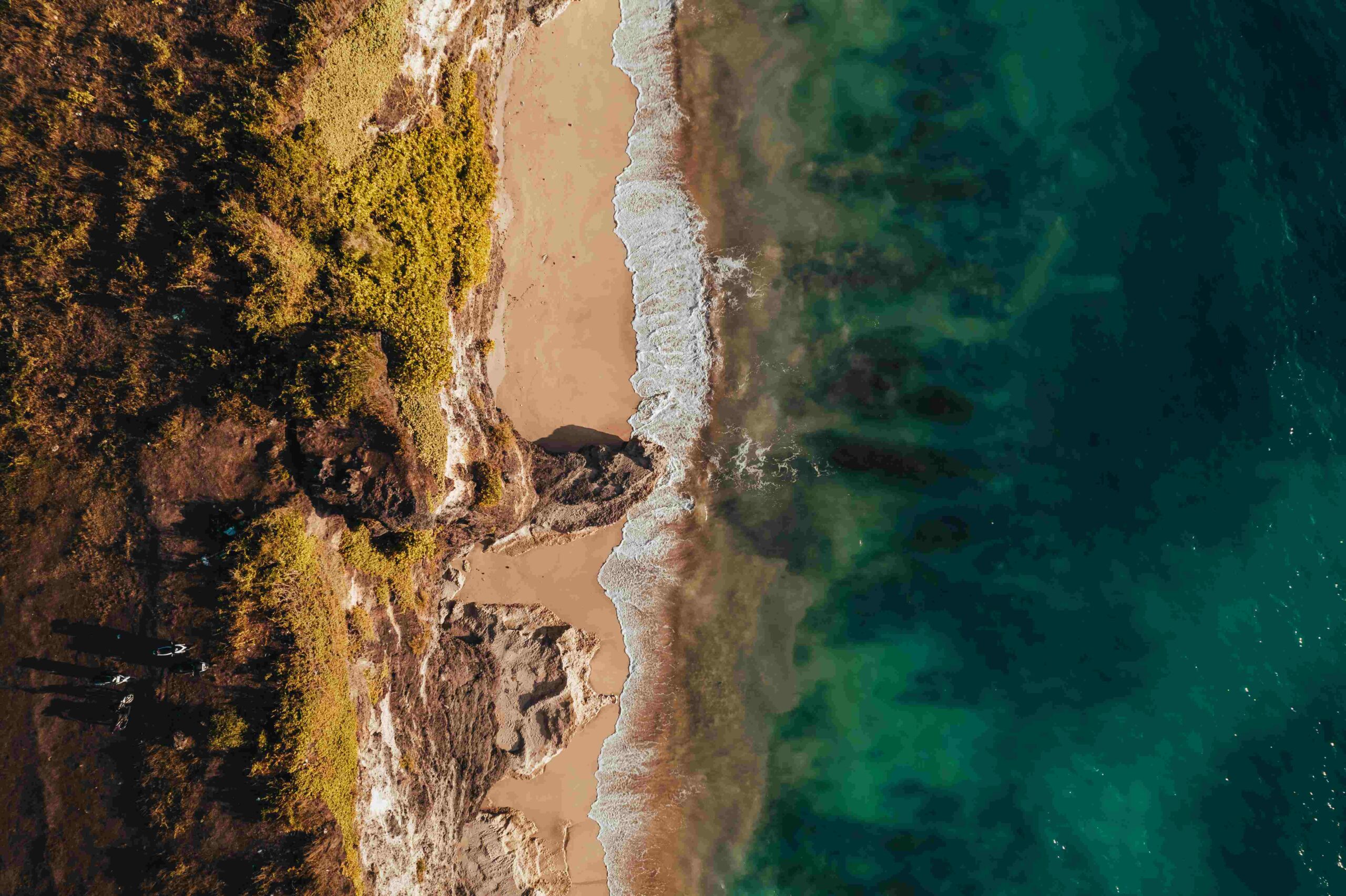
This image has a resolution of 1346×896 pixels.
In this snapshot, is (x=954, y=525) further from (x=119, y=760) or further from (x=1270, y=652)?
(x=119, y=760)

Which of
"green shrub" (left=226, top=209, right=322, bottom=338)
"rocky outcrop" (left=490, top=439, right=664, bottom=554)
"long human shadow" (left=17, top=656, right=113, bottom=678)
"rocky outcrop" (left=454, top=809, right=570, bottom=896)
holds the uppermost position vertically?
"green shrub" (left=226, top=209, right=322, bottom=338)

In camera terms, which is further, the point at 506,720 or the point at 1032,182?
the point at 1032,182

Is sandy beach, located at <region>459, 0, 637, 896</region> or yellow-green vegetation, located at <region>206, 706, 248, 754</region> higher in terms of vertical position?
sandy beach, located at <region>459, 0, 637, 896</region>

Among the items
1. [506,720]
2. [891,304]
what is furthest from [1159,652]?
[506,720]

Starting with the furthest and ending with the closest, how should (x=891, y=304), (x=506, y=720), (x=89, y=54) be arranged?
(x=891, y=304) → (x=506, y=720) → (x=89, y=54)

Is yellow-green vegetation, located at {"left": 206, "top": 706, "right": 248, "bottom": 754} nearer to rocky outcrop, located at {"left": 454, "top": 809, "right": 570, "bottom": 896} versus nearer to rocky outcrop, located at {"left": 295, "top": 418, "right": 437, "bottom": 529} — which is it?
rocky outcrop, located at {"left": 295, "top": 418, "right": 437, "bottom": 529}

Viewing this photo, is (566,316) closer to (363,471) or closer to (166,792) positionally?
(363,471)

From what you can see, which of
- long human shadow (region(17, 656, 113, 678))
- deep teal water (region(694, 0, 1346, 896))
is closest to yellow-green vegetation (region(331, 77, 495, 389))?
long human shadow (region(17, 656, 113, 678))
